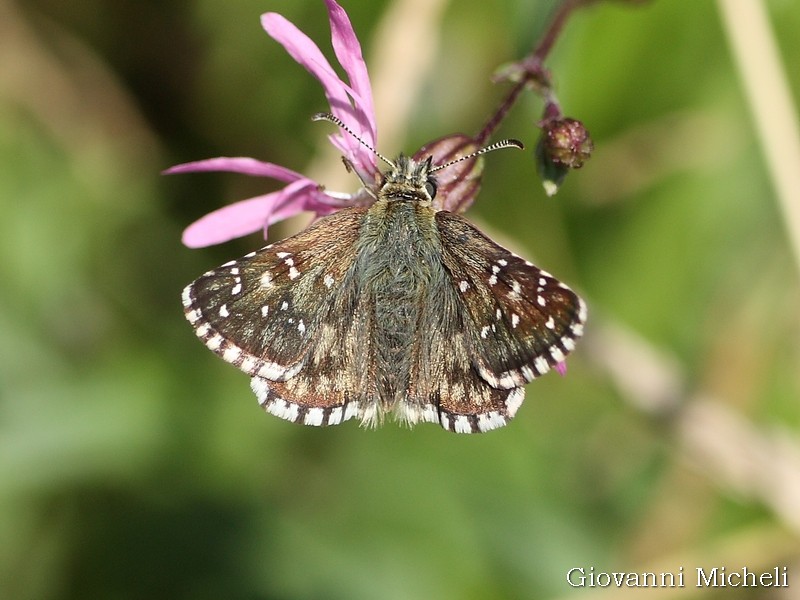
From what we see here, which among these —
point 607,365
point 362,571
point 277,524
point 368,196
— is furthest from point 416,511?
point 368,196

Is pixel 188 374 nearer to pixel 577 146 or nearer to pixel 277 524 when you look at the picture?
pixel 277 524

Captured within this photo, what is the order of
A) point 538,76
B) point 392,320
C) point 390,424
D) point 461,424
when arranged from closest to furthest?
point 461,424
point 392,320
point 538,76
point 390,424

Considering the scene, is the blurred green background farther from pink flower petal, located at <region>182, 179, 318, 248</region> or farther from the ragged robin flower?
pink flower petal, located at <region>182, 179, 318, 248</region>

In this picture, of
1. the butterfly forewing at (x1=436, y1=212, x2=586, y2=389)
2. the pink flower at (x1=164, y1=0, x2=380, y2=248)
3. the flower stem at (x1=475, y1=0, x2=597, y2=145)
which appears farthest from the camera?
the flower stem at (x1=475, y1=0, x2=597, y2=145)

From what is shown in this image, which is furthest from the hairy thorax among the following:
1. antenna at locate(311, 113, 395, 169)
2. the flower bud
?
the flower bud

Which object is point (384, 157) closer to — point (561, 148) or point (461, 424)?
point (561, 148)

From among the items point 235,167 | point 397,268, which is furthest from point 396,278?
point 235,167

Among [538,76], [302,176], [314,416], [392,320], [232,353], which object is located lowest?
[314,416]

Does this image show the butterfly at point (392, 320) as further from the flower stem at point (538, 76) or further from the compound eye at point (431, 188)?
the flower stem at point (538, 76)
